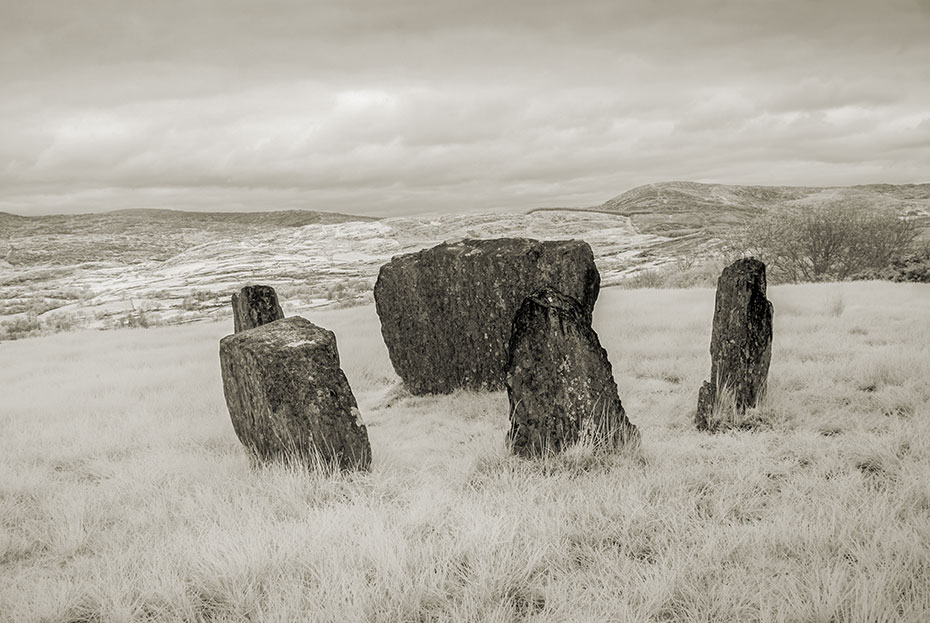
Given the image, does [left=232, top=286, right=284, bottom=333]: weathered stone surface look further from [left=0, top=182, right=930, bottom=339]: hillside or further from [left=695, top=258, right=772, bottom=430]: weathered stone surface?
[left=0, top=182, right=930, bottom=339]: hillside

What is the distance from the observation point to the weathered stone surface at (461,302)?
8.95 m

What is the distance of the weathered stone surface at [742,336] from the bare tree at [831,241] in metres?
26.2

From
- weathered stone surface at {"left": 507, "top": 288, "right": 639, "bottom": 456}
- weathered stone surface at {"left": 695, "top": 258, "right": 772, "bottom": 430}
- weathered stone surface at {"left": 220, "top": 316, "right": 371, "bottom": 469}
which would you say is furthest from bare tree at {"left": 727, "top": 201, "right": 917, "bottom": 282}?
weathered stone surface at {"left": 220, "top": 316, "right": 371, "bottom": 469}

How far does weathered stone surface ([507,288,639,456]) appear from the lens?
571 centimetres

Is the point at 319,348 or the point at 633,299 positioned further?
the point at 633,299

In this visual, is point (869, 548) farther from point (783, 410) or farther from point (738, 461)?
point (783, 410)

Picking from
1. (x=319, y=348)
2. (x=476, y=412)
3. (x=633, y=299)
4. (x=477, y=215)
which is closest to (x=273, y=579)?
(x=319, y=348)

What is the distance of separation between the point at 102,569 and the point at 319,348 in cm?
247

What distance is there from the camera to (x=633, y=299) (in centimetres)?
2042

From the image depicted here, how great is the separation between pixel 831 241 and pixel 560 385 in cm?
2889

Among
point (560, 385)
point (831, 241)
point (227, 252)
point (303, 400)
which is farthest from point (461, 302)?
point (227, 252)

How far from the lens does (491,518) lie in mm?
4152

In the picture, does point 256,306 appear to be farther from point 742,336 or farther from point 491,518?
point 742,336

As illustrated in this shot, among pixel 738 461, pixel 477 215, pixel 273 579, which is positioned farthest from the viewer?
pixel 477 215
